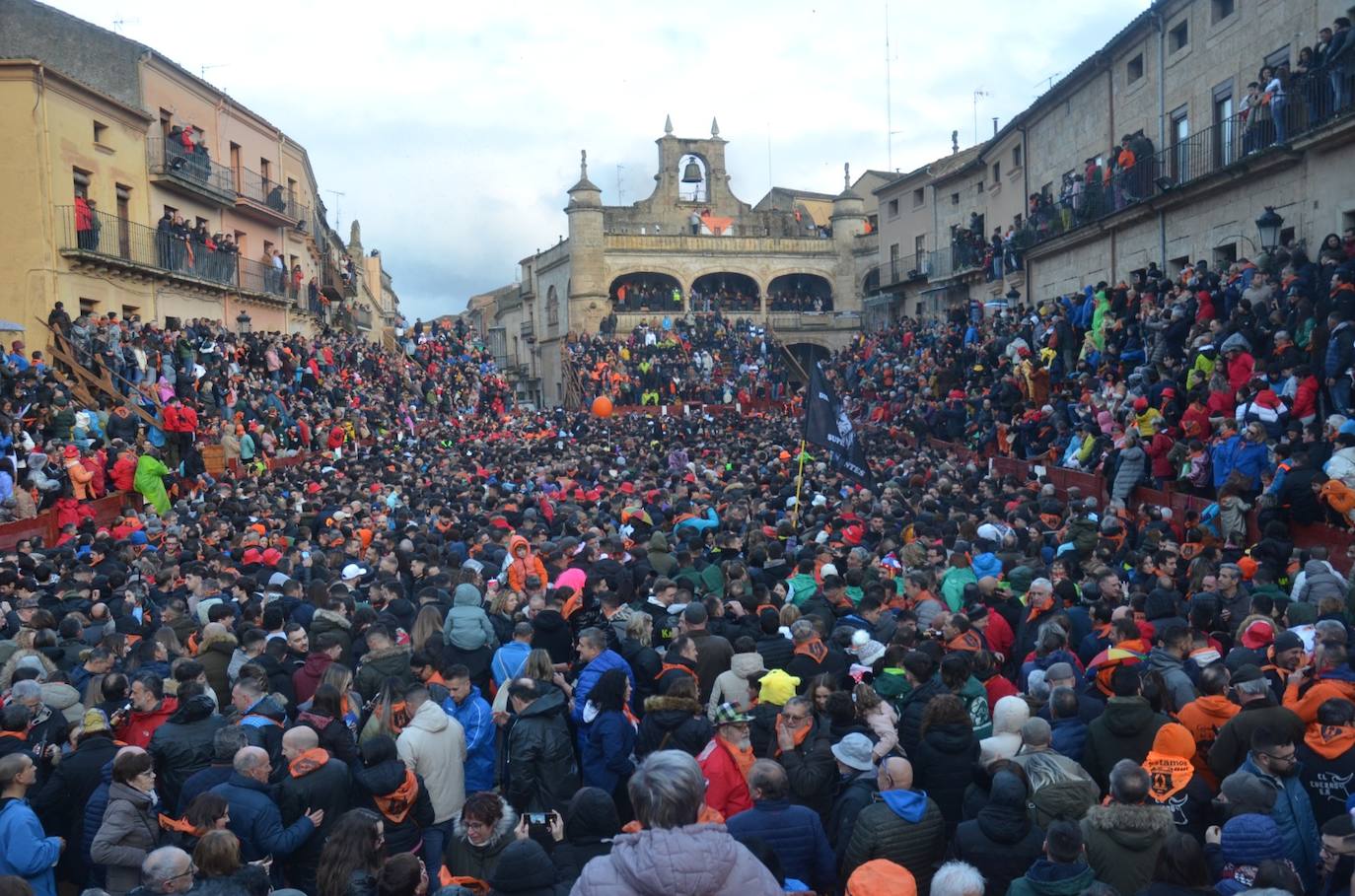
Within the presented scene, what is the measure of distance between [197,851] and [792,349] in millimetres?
50583

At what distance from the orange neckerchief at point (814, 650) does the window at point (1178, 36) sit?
71.1 feet

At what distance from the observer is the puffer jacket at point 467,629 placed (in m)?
8.33

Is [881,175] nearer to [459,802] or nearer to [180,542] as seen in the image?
[180,542]

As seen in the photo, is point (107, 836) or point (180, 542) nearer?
point (107, 836)

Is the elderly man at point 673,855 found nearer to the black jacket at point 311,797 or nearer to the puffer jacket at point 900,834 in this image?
the puffer jacket at point 900,834

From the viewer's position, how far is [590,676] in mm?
6977

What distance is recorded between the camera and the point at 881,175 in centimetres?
5894

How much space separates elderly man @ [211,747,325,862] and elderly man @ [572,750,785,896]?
2.45 meters

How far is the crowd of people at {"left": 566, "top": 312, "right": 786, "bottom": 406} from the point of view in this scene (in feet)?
144

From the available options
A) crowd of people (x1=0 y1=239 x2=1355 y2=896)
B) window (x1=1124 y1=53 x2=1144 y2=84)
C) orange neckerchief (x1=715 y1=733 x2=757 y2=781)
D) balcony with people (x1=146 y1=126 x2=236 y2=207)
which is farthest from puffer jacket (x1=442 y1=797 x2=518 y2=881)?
balcony with people (x1=146 y1=126 x2=236 y2=207)

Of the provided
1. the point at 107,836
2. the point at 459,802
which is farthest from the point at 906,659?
the point at 107,836

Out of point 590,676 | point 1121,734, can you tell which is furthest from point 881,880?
point 590,676

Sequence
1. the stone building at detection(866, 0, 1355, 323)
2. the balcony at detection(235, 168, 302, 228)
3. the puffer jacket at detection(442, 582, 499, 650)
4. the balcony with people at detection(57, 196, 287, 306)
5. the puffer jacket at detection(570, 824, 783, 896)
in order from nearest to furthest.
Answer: the puffer jacket at detection(570, 824, 783, 896), the puffer jacket at detection(442, 582, 499, 650), the stone building at detection(866, 0, 1355, 323), the balcony with people at detection(57, 196, 287, 306), the balcony at detection(235, 168, 302, 228)

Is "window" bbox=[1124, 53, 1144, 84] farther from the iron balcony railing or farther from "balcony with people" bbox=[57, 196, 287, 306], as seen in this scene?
"balcony with people" bbox=[57, 196, 287, 306]
